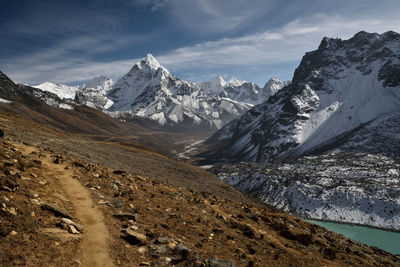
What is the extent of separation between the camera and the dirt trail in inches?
451

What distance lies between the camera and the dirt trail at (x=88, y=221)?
37.6ft

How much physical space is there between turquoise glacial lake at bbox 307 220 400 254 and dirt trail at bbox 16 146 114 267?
83526 millimetres

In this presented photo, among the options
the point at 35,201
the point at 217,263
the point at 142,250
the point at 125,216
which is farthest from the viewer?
the point at 125,216

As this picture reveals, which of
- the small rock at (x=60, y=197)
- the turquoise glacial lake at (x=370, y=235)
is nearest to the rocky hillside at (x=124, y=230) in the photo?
the small rock at (x=60, y=197)

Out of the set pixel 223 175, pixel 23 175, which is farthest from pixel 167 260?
pixel 223 175

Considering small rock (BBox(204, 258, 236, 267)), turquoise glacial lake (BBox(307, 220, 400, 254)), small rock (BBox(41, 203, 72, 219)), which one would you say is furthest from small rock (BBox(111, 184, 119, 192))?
turquoise glacial lake (BBox(307, 220, 400, 254))

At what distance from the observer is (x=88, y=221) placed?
14.2m

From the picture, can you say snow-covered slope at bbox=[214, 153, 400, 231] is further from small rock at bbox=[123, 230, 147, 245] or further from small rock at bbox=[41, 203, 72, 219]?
small rock at bbox=[41, 203, 72, 219]

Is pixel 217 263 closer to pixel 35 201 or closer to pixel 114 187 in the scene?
pixel 35 201

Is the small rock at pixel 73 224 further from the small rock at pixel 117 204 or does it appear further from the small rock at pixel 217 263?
the small rock at pixel 217 263

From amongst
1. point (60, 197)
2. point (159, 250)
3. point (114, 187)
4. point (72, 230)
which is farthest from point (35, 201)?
point (159, 250)

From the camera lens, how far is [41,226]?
40.3 ft

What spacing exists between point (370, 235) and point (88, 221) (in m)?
93.5

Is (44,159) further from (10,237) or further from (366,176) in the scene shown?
(366,176)
